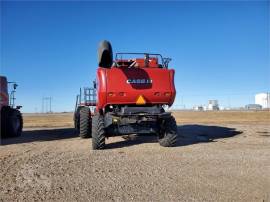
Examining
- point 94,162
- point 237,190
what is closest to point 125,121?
point 94,162

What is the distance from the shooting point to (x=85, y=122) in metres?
17.9

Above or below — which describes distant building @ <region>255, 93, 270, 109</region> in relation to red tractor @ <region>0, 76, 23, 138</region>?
above

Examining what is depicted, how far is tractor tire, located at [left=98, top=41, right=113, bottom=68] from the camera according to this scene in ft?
44.5

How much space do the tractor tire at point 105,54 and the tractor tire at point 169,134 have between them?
328 cm

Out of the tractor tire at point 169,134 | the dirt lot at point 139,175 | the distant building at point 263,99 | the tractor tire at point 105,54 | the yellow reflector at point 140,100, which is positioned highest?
the distant building at point 263,99

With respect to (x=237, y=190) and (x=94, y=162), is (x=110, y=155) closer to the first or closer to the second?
(x=94, y=162)

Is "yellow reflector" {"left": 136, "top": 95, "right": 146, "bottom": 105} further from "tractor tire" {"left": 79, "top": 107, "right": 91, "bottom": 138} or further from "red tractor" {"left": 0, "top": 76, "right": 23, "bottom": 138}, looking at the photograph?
"red tractor" {"left": 0, "top": 76, "right": 23, "bottom": 138}

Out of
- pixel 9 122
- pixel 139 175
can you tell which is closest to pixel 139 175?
pixel 139 175

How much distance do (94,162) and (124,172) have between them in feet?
6.10

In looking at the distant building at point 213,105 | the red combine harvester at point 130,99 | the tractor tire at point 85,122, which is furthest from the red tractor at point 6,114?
the distant building at point 213,105

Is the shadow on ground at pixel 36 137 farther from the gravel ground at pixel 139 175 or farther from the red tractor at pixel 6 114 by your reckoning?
the gravel ground at pixel 139 175

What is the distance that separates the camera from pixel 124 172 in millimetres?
9281

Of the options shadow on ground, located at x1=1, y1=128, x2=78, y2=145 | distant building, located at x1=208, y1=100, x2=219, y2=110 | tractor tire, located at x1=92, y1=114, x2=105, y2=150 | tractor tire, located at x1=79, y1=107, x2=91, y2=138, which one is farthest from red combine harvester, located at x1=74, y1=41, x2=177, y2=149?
distant building, located at x1=208, y1=100, x2=219, y2=110

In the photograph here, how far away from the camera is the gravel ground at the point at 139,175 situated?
7168 mm
